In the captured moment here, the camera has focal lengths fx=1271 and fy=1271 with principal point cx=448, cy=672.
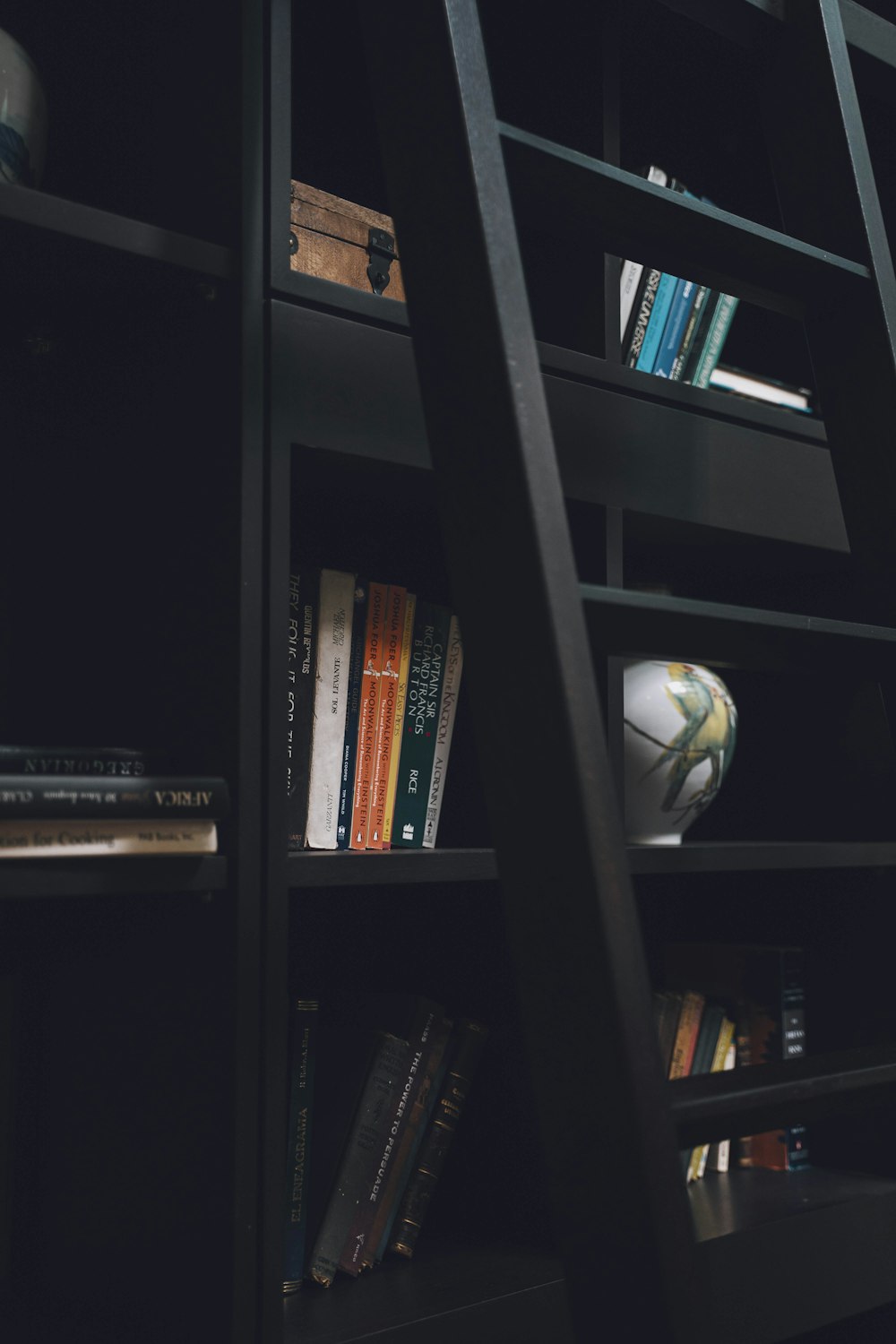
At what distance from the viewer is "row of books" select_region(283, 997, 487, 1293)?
1.13 meters

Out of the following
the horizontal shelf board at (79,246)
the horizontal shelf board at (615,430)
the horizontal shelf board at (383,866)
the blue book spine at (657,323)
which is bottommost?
the horizontal shelf board at (383,866)

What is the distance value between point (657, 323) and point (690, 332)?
54mm

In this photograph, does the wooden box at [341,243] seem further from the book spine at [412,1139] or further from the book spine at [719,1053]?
the book spine at [719,1053]

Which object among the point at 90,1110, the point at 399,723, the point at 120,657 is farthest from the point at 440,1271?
the point at 120,657

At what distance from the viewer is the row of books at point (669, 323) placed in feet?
4.68

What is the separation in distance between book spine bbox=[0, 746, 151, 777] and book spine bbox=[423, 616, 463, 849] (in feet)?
1.13

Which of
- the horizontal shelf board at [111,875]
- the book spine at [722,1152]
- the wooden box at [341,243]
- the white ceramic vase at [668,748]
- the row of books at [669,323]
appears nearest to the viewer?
the horizontal shelf board at [111,875]

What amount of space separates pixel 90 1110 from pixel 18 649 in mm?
425

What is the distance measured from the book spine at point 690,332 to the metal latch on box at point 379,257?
441mm

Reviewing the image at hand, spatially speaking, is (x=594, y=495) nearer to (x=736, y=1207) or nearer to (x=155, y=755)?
(x=155, y=755)

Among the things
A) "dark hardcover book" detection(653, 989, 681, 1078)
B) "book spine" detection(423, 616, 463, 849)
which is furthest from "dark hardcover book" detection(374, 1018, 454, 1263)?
"dark hardcover book" detection(653, 989, 681, 1078)

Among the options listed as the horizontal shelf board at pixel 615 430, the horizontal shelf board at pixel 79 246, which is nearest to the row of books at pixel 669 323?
the horizontal shelf board at pixel 615 430

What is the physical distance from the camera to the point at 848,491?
1036 millimetres

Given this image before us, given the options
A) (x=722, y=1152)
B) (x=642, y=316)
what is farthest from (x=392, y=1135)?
(x=642, y=316)
